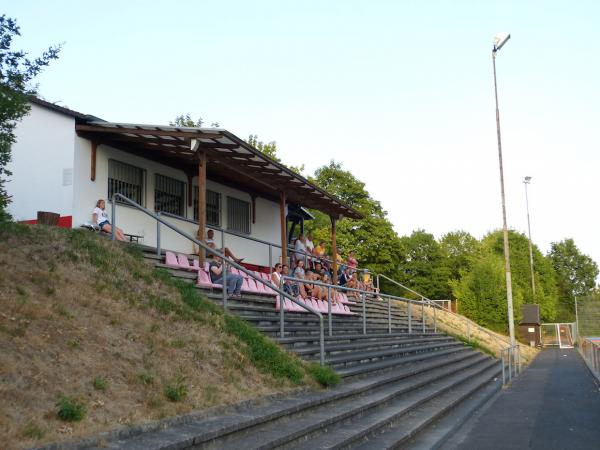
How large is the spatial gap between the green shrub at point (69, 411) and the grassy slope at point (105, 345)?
5cm

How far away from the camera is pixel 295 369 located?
9.95m

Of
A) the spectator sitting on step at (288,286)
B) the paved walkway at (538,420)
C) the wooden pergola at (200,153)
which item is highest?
the wooden pergola at (200,153)

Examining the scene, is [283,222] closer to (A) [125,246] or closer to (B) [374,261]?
(A) [125,246]

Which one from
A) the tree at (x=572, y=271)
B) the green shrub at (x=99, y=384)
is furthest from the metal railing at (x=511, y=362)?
the tree at (x=572, y=271)

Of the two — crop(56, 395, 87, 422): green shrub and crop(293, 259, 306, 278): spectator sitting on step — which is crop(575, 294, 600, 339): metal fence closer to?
crop(293, 259, 306, 278): spectator sitting on step

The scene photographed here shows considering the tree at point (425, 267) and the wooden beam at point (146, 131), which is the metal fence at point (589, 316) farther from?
the tree at point (425, 267)

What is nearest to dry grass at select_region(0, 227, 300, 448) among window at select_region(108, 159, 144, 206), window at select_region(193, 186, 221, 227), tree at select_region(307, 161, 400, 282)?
window at select_region(108, 159, 144, 206)

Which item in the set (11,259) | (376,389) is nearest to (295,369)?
(376,389)

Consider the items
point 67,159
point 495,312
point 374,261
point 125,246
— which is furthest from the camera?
point 374,261

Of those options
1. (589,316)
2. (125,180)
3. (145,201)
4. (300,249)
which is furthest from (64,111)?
(589,316)

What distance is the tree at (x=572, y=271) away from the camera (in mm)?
85750

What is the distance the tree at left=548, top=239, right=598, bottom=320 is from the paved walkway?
72.5 meters

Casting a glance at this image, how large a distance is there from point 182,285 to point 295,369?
2.42 meters

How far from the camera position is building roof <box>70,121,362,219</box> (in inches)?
527
